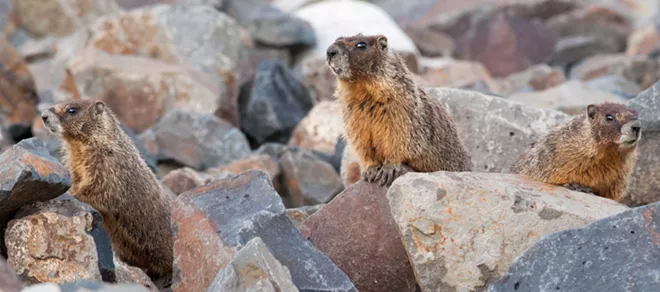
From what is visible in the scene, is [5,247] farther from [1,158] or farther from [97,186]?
[97,186]

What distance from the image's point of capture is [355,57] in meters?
7.68

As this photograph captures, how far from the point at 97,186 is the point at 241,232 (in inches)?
75.7

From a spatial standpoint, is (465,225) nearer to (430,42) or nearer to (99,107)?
(99,107)

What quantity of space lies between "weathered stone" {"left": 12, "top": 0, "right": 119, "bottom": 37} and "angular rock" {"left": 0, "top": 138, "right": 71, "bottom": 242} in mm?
14041

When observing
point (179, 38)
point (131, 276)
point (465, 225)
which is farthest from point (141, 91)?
point (465, 225)

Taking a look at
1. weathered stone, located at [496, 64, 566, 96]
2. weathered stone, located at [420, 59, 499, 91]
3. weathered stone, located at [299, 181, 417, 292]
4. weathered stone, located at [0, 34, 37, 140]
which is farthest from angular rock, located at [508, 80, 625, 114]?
weathered stone, located at [0, 34, 37, 140]

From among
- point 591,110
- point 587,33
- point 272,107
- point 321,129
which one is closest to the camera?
point 591,110

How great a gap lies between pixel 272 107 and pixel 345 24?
4.40m

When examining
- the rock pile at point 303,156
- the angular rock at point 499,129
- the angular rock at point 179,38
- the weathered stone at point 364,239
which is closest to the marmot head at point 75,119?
the rock pile at point 303,156

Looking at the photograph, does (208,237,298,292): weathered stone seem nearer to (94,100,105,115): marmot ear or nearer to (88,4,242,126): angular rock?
(94,100,105,115): marmot ear

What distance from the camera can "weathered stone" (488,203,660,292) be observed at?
17.8 feet

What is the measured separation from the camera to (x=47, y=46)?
18594 mm

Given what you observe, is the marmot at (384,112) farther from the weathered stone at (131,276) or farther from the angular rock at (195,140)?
the angular rock at (195,140)

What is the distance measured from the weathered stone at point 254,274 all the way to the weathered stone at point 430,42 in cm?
1546
